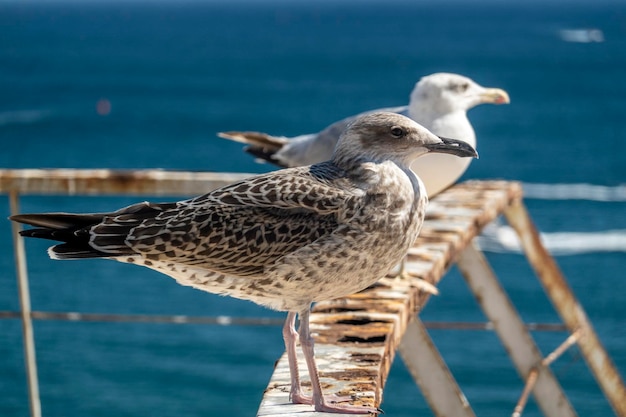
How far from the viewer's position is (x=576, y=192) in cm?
4041

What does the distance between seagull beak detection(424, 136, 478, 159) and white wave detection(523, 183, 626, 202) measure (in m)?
36.1

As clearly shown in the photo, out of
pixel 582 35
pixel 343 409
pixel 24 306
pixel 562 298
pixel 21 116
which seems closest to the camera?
pixel 343 409

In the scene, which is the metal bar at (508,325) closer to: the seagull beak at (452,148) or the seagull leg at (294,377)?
the seagull beak at (452,148)

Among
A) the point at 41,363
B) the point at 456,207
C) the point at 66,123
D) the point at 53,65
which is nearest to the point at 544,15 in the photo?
the point at 53,65

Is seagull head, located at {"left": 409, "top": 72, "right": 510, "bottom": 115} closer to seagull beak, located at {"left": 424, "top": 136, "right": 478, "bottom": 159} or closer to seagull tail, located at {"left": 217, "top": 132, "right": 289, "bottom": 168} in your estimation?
seagull tail, located at {"left": 217, "top": 132, "right": 289, "bottom": 168}

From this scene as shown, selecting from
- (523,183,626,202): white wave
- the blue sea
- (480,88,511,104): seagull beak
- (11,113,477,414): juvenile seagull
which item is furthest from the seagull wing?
(523,183,626,202): white wave

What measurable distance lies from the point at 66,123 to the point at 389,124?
58.1 meters

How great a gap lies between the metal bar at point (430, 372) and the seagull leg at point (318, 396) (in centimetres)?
140

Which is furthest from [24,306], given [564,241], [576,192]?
[576,192]

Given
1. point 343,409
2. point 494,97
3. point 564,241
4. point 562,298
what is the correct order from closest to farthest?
point 343,409 < point 494,97 < point 562,298 < point 564,241

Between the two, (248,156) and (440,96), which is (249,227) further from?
(248,156)

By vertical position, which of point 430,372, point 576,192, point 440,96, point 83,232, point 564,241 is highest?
point 440,96

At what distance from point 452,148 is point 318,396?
3.02 feet

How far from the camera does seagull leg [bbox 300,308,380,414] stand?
3.54 m
